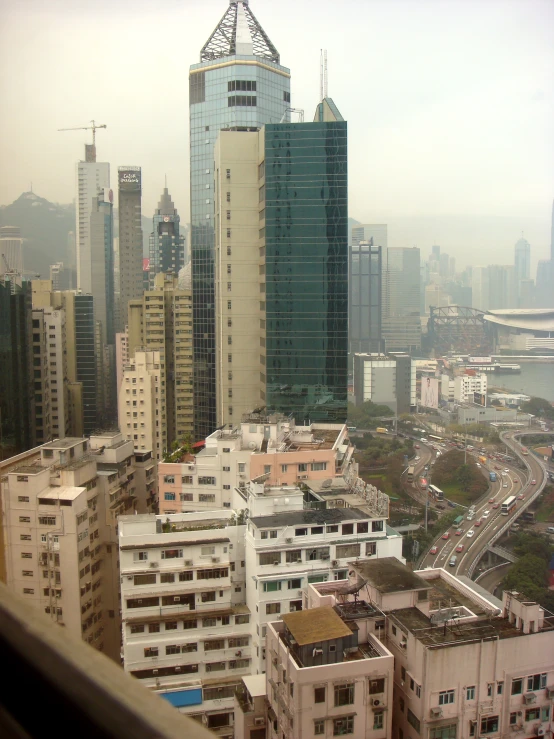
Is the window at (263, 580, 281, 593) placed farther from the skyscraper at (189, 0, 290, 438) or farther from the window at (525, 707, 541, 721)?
the skyscraper at (189, 0, 290, 438)

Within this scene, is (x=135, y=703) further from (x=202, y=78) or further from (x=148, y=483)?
(x=202, y=78)

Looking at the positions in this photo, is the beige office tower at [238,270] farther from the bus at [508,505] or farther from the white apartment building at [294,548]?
the white apartment building at [294,548]

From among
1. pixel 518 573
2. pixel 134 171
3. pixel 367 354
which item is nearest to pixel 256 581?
pixel 518 573

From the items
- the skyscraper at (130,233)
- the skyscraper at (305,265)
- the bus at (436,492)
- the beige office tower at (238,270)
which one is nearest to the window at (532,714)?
the bus at (436,492)

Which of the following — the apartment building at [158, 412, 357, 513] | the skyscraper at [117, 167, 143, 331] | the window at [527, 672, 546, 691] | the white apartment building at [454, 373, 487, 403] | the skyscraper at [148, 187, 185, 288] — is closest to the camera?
the window at [527, 672, 546, 691]

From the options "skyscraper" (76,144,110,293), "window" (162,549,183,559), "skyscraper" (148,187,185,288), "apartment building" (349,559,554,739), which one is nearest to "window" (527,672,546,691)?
"apartment building" (349,559,554,739)

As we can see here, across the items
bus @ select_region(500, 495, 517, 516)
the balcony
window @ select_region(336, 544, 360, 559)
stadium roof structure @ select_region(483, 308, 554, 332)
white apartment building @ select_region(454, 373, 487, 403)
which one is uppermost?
stadium roof structure @ select_region(483, 308, 554, 332)
